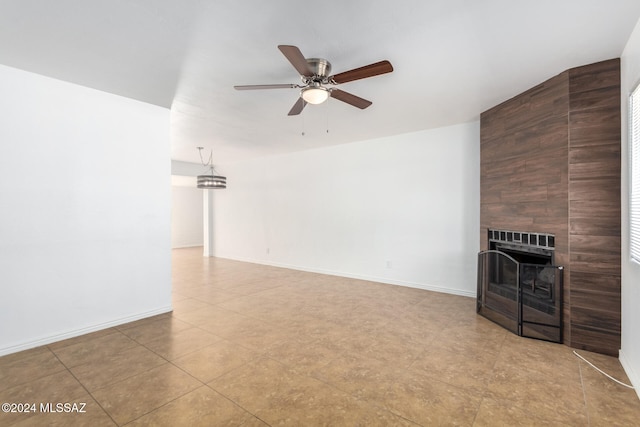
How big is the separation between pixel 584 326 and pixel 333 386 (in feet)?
8.43

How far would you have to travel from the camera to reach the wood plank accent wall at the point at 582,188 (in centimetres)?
270

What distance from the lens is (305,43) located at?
2.38 m

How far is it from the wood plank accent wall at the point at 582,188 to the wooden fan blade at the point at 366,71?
2.09 metres

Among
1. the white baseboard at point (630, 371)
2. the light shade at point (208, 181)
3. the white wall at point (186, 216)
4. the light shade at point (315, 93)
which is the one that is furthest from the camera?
the white wall at point (186, 216)

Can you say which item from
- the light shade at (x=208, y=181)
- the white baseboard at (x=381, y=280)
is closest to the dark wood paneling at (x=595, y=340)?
the white baseboard at (x=381, y=280)

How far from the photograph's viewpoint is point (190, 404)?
2057 millimetres

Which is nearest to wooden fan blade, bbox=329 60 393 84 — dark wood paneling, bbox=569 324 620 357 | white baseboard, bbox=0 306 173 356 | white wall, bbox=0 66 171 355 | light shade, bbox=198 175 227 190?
white wall, bbox=0 66 171 355

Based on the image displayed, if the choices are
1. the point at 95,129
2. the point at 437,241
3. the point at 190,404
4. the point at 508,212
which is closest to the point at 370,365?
the point at 190,404

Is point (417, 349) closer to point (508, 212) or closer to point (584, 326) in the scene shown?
point (584, 326)

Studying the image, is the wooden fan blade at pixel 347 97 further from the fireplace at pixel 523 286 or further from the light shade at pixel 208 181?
the light shade at pixel 208 181

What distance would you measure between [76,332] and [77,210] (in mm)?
1365

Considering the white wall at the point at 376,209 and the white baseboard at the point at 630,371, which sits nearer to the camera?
the white baseboard at the point at 630,371

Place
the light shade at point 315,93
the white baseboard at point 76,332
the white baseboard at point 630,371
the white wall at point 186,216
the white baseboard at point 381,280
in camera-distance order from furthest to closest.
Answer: the white wall at point 186,216 → the white baseboard at point 381,280 → the white baseboard at point 76,332 → the light shade at point 315,93 → the white baseboard at point 630,371

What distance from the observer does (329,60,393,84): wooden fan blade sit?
87.3 inches
